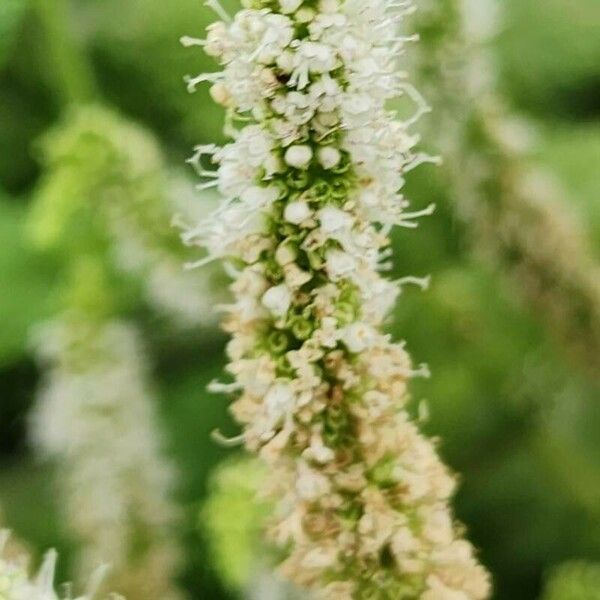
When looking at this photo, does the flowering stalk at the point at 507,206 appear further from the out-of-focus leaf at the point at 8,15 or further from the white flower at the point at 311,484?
the white flower at the point at 311,484

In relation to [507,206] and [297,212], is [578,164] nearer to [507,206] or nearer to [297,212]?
[507,206]

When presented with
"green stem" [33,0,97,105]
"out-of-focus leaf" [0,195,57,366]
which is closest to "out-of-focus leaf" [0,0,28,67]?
"green stem" [33,0,97,105]

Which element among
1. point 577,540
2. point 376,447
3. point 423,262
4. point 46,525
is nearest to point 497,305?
point 423,262

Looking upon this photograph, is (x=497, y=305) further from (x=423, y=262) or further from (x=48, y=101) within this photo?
(x=48, y=101)

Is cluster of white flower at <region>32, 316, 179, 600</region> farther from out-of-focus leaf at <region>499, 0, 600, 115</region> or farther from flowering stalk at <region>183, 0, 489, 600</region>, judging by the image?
out-of-focus leaf at <region>499, 0, 600, 115</region>

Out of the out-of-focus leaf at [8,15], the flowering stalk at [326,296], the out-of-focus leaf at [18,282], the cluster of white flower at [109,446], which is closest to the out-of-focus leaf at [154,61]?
the out-of-focus leaf at [18,282]

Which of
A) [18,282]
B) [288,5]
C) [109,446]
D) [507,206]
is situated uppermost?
[18,282]

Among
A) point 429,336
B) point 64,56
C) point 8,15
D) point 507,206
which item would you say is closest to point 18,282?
point 64,56
